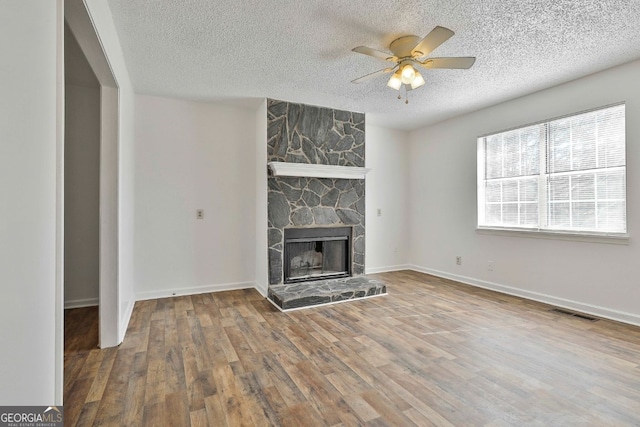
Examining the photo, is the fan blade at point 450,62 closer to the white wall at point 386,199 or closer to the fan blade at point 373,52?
the fan blade at point 373,52

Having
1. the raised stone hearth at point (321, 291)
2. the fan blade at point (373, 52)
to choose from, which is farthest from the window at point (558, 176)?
the fan blade at point (373, 52)

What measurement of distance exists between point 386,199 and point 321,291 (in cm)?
251

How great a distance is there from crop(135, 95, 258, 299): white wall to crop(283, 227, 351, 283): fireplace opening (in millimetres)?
622

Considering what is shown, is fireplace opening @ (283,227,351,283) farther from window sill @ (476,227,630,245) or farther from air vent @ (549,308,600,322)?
air vent @ (549,308,600,322)

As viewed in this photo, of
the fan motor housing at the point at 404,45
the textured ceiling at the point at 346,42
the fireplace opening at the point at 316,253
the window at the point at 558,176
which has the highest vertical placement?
the textured ceiling at the point at 346,42

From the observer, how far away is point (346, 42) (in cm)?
268

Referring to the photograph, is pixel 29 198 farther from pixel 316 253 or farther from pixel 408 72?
pixel 316 253

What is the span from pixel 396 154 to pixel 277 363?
4.47 m

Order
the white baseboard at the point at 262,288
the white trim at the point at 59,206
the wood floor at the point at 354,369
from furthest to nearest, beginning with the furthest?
the white baseboard at the point at 262,288
the wood floor at the point at 354,369
the white trim at the point at 59,206

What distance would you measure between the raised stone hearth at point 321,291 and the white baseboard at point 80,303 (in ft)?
7.15

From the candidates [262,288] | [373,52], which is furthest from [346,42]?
[262,288]

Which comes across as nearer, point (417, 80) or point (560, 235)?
point (417, 80)

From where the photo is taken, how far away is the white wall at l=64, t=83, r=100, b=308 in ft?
12.1

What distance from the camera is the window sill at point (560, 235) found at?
313 cm
